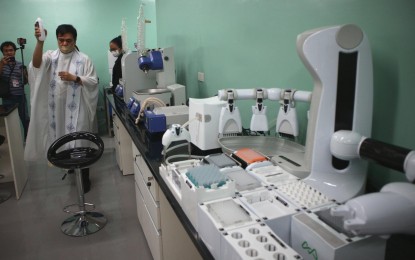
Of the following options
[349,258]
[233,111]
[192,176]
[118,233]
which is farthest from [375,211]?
[118,233]

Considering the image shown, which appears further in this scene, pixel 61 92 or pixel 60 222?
pixel 61 92

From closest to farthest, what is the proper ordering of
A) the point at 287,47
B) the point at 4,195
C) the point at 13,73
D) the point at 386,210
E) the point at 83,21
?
the point at 386,210
the point at 287,47
the point at 4,195
the point at 13,73
the point at 83,21

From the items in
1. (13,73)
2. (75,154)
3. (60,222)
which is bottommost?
(60,222)

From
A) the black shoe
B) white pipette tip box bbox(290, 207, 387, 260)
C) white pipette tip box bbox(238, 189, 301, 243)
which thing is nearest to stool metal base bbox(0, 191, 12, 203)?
the black shoe

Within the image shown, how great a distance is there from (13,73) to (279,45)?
13.0 ft

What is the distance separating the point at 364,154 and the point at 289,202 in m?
0.24

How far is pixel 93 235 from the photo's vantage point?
7.48 ft

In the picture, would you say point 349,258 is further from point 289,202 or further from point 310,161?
point 310,161

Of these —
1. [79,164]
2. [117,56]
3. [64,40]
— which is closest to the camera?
[79,164]

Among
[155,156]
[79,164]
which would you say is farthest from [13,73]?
[155,156]

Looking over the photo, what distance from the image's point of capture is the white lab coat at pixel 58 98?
9.13 feet

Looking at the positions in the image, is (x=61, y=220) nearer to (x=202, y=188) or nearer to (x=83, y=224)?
(x=83, y=224)

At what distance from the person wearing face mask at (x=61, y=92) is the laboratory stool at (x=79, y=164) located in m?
0.51

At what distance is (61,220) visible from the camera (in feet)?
8.11
